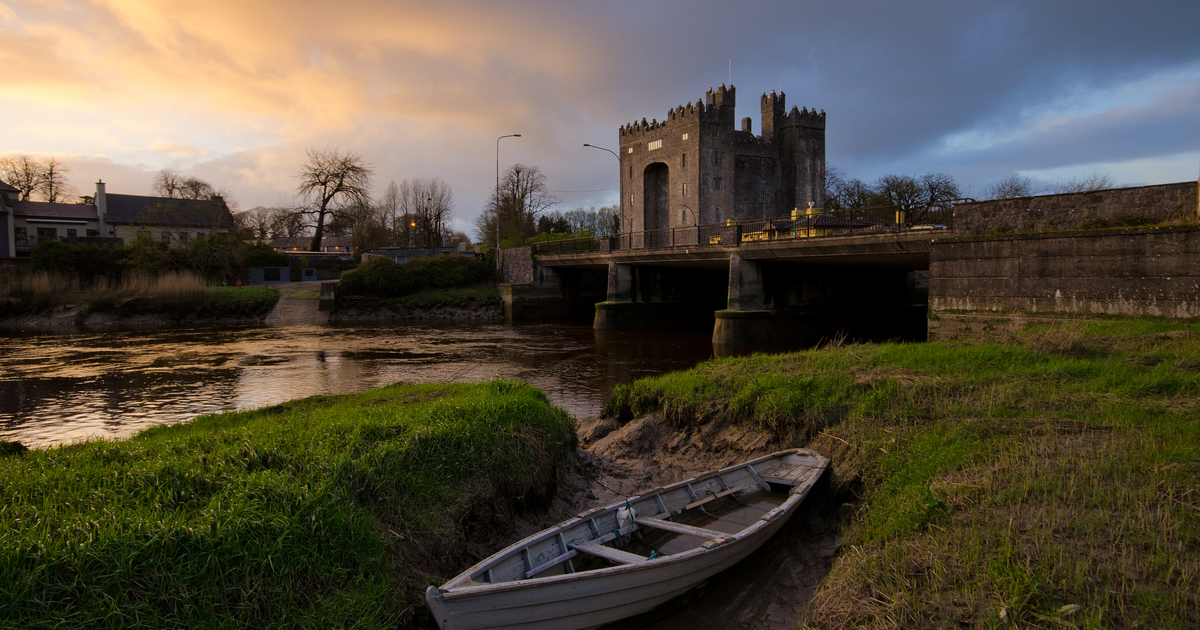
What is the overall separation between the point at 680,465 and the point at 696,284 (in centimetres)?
2912

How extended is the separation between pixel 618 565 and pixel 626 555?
10cm

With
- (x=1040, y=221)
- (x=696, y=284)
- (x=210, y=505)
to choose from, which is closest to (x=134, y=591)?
(x=210, y=505)

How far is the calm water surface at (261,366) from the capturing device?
13.1m

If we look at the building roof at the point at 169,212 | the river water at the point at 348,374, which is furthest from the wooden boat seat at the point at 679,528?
the building roof at the point at 169,212

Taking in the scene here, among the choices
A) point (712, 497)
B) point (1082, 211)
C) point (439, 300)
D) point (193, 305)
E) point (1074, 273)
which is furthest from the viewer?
point (439, 300)

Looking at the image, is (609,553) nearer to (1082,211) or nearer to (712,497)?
(712,497)

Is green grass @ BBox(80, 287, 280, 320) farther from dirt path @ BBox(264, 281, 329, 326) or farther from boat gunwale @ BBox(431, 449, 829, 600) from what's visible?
boat gunwale @ BBox(431, 449, 829, 600)

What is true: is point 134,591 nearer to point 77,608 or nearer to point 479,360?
point 77,608

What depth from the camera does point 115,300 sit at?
37.7 m

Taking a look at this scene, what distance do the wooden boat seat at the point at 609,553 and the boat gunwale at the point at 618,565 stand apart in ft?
0.22

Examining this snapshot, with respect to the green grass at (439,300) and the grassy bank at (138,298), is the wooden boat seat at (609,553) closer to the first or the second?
the green grass at (439,300)

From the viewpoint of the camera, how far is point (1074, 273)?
558 inches

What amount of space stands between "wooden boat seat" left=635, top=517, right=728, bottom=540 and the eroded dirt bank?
0.35 meters

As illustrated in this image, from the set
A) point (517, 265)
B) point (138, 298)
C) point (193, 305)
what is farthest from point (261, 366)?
point (517, 265)
